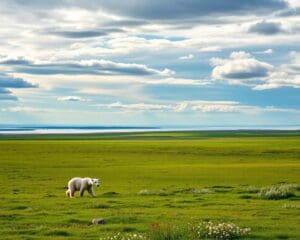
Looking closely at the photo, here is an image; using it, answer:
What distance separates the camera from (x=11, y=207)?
26.1 meters

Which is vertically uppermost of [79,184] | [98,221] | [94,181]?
[94,181]

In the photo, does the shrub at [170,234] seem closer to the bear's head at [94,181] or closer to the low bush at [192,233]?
the low bush at [192,233]

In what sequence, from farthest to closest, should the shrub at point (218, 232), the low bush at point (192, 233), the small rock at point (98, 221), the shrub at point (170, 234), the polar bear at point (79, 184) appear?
the polar bear at point (79, 184) < the small rock at point (98, 221) < the shrub at point (218, 232) < the low bush at point (192, 233) < the shrub at point (170, 234)

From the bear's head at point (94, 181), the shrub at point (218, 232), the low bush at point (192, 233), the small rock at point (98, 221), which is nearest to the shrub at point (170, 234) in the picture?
the low bush at point (192, 233)

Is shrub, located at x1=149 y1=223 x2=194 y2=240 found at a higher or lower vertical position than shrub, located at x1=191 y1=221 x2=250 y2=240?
higher

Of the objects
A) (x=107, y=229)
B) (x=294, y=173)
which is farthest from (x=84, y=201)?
(x=294, y=173)

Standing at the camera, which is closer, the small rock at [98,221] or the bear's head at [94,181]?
the small rock at [98,221]

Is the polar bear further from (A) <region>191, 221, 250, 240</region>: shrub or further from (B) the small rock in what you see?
(A) <region>191, 221, 250, 240</region>: shrub

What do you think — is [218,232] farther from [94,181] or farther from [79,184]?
[79,184]

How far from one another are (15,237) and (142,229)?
4363 mm

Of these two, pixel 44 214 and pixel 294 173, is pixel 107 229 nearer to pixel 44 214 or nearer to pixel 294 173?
pixel 44 214

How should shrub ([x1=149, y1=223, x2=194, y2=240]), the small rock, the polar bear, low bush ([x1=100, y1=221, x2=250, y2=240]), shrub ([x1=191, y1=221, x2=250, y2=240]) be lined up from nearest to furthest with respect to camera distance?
shrub ([x1=149, y1=223, x2=194, y2=240]) < low bush ([x1=100, y1=221, x2=250, y2=240]) < shrub ([x1=191, y1=221, x2=250, y2=240]) < the small rock < the polar bear

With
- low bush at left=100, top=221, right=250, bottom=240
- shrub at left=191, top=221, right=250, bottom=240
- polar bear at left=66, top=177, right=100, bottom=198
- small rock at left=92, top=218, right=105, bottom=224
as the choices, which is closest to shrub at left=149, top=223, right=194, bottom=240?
low bush at left=100, top=221, right=250, bottom=240

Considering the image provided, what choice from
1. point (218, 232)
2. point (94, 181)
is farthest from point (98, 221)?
point (94, 181)
